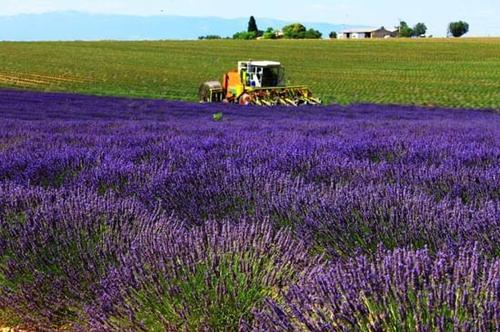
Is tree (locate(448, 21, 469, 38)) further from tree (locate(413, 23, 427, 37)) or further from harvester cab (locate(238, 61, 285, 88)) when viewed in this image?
harvester cab (locate(238, 61, 285, 88))

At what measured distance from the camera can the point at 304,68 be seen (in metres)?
50.3

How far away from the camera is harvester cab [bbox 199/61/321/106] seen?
2142 cm

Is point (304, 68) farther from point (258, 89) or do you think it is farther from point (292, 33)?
point (292, 33)

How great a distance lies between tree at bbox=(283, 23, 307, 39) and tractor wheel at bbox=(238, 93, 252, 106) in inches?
3168

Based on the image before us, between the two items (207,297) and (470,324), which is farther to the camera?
(207,297)

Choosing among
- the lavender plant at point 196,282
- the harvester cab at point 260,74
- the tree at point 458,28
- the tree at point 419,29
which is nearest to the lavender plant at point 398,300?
the lavender plant at point 196,282

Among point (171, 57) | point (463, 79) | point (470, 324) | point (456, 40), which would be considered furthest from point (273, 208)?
point (456, 40)

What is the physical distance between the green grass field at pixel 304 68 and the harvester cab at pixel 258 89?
218 inches

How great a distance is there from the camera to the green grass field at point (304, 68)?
33906mm

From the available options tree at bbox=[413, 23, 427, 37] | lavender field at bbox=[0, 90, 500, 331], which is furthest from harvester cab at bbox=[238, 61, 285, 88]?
tree at bbox=[413, 23, 427, 37]

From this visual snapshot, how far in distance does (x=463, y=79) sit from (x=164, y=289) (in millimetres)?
44819

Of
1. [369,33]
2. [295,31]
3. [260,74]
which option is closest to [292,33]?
[295,31]

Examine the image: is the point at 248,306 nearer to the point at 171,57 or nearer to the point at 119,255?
the point at 119,255

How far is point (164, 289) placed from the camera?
1.91 meters
